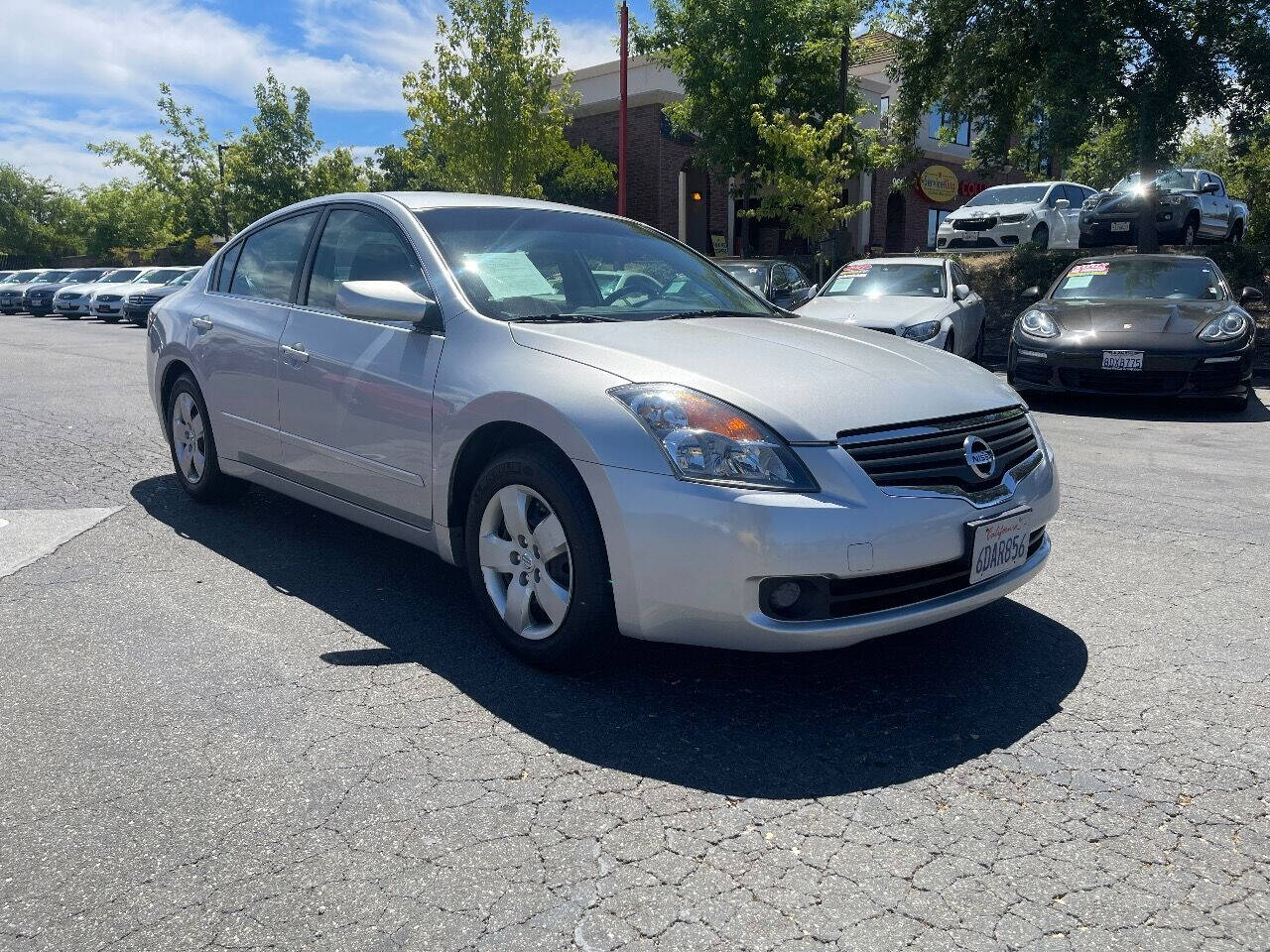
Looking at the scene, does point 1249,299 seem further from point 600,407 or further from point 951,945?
point 951,945

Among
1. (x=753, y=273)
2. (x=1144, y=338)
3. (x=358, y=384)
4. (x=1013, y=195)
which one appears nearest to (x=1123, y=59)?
(x=1013, y=195)

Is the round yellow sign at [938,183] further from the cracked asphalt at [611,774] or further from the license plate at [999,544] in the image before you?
the license plate at [999,544]

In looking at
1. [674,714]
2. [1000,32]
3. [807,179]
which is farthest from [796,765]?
[807,179]

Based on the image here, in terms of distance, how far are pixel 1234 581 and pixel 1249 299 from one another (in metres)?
6.68

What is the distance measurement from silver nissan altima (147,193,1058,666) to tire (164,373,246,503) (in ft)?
2.30

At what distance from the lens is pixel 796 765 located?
113 inches

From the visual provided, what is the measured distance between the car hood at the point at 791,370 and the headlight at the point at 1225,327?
20.5 feet

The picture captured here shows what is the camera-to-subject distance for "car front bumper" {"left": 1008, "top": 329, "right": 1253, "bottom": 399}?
8.92 metres

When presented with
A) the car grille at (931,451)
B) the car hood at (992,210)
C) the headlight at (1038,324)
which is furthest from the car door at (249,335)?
the car hood at (992,210)

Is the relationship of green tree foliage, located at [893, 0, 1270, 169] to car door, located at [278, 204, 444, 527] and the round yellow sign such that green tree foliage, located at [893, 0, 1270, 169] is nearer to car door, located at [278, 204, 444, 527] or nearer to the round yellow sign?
car door, located at [278, 204, 444, 527]

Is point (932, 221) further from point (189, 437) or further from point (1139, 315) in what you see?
point (189, 437)

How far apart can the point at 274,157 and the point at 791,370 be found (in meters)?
42.8

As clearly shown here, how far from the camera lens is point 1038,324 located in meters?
9.77

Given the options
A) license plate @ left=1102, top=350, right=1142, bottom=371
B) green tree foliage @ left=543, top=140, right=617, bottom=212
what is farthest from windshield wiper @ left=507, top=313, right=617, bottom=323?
green tree foliage @ left=543, top=140, right=617, bottom=212
